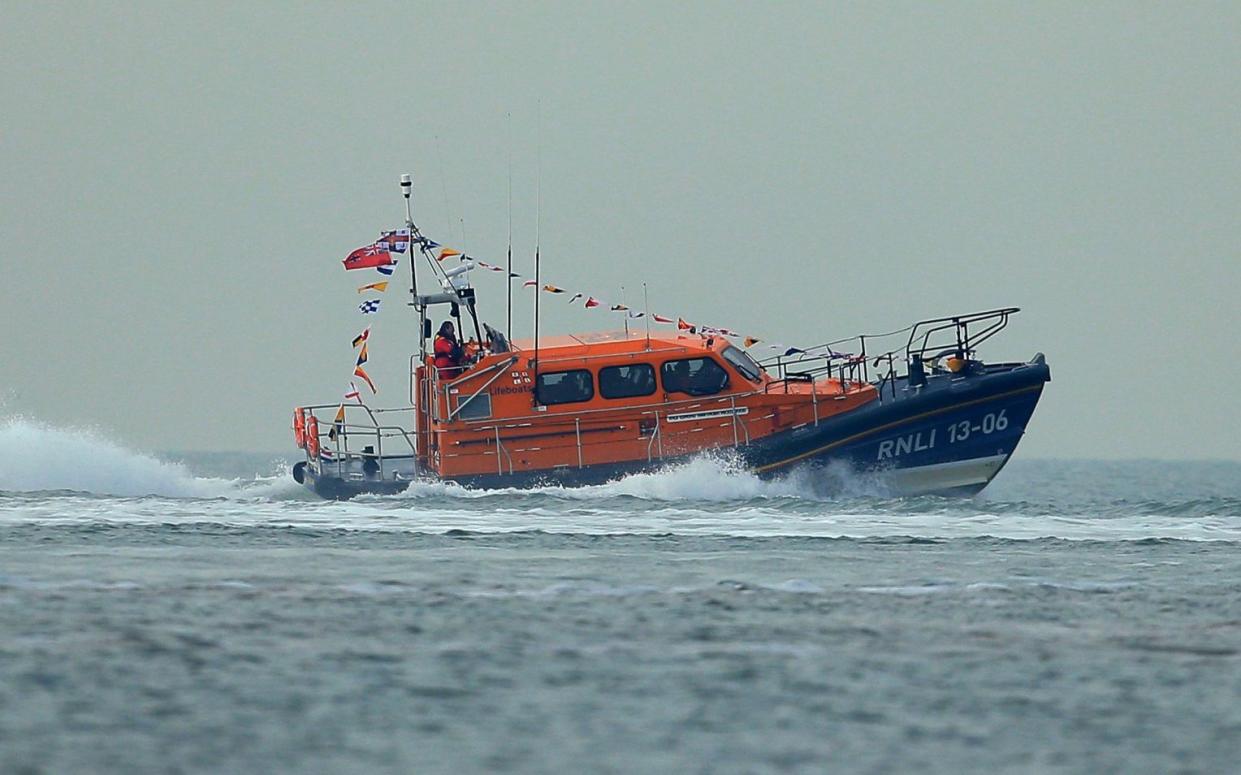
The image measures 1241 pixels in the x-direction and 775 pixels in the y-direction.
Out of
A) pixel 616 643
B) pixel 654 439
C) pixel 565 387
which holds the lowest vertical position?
pixel 616 643

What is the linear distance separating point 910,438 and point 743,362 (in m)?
2.23

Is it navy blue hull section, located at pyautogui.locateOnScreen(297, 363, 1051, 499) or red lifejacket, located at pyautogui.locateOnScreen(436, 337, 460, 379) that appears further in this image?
red lifejacket, located at pyautogui.locateOnScreen(436, 337, 460, 379)

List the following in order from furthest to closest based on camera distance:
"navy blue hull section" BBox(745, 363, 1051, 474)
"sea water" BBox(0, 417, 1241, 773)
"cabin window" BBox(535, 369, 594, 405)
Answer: "cabin window" BBox(535, 369, 594, 405) < "navy blue hull section" BBox(745, 363, 1051, 474) < "sea water" BBox(0, 417, 1241, 773)

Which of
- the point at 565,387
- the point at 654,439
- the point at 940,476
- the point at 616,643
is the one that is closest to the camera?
the point at 616,643

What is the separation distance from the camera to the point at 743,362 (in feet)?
65.5

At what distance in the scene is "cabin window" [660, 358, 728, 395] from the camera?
19.4 metres

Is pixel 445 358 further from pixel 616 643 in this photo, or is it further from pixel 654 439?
pixel 616 643

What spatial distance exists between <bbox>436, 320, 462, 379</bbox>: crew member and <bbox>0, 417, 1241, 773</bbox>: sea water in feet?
11.7

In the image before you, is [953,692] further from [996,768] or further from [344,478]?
[344,478]

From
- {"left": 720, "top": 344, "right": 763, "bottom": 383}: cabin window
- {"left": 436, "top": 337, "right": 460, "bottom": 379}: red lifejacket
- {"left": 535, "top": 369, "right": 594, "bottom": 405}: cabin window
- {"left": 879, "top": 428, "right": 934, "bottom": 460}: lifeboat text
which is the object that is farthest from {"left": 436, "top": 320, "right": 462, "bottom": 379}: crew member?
{"left": 879, "top": 428, "right": 934, "bottom": 460}: lifeboat text

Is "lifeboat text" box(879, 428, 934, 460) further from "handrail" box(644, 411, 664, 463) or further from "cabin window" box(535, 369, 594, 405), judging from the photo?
"cabin window" box(535, 369, 594, 405)

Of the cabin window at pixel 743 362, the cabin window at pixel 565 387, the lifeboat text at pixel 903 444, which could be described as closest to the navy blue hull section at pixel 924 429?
the lifeboat text at pixel 903 444

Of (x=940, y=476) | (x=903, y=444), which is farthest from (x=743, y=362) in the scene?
(x=940, y=476)

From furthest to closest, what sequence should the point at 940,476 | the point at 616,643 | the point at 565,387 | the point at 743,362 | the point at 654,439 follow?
the point at 743,362 < the point at 940,476 < the point at 565,387 < the point at 654,439 < the point at 616,643
